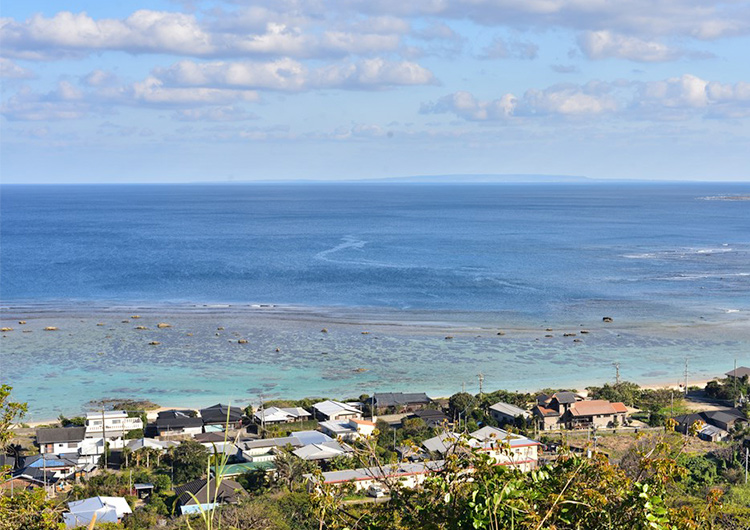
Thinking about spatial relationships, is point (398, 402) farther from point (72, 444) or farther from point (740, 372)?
point (740, 372)

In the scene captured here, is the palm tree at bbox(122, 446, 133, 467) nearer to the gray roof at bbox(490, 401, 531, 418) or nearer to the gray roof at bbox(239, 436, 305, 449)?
the gray roof at bbox(239, 436, 305, 449)

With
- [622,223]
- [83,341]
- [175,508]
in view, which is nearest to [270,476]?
[175,508]

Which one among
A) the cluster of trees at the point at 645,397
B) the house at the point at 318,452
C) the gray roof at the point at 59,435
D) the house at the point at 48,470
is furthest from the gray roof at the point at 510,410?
the gray roof at the point at 59,435

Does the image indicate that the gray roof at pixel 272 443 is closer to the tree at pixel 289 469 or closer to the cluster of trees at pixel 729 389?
the tree at pixel 289 469

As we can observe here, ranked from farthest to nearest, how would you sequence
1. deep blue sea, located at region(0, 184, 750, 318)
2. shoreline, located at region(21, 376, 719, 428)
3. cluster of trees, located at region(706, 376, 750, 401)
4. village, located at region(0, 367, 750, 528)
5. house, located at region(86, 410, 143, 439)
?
deep blue sea, located at region(0, 184, 750, 318) < cluster of trees, located at region(706, 376, 750, 401) < shoreline, located at region(21, 376, 719, 428) < house, located at region(86, 410, 143, 439) < village, located at region(0, 367, 750, 528)

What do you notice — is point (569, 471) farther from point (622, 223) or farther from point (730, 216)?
point (730, 216)

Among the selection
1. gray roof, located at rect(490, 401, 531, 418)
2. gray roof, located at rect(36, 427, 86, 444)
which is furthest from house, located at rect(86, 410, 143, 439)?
gray roof, located at rect(490, 401, 531, 418)
